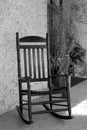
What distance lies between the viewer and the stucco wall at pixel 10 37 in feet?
10.2

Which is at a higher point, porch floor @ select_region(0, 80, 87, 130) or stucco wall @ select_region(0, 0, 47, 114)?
stucco wall @ select_region(0, 0, 47, 114)

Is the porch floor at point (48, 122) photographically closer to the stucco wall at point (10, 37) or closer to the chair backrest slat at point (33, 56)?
the stucco wall at point (10, 37)

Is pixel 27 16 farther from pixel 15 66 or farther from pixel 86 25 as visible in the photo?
pixel 86 25

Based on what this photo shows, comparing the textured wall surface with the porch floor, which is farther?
the textured wall surface

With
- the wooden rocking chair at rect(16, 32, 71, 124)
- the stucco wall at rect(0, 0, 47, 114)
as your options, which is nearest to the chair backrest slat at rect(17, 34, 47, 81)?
the wooden rocking chair at rect(16, 32, 71, 124)

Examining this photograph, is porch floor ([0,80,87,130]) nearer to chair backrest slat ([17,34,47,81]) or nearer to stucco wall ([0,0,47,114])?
stucco wall ([0,0,47,114])

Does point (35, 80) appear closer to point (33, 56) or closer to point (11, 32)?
point (33, 56)

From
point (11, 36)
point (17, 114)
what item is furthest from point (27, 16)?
point (17, 114)

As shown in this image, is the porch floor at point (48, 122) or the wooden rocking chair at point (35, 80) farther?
the wooden rocking chair at point (35, 80)

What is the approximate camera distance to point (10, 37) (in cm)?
323

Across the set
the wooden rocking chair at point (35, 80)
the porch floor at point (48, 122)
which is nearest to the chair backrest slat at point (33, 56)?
the wooden rocking chair at point (35, 80)

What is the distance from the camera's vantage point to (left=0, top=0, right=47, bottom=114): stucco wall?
3.10 meters

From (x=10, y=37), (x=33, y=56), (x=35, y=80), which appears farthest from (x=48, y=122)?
(x=10, y=37)

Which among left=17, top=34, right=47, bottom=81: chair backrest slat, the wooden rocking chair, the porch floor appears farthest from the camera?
left=17, top=34, right=47, bottom=81: chair backrest slat
